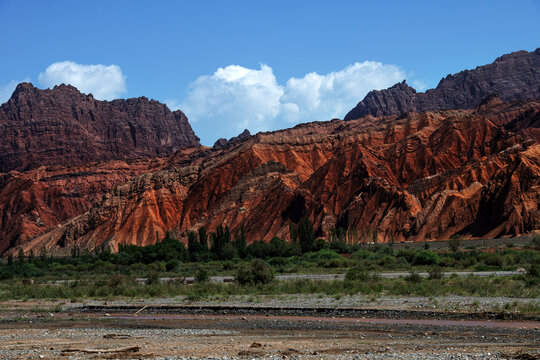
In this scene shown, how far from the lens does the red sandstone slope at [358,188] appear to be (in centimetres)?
9650

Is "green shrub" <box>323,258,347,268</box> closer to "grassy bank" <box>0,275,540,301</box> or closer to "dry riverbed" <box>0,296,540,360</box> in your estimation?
"grassy bank" <box>0,275,540,301</box>

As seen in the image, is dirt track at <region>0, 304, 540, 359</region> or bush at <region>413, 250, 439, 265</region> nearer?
dirt track at <region>0, 304, 540, 359</region>

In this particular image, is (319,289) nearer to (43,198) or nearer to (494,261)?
(494,261)

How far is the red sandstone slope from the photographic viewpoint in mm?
96500

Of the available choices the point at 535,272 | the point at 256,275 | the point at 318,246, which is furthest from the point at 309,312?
the point at 318,246

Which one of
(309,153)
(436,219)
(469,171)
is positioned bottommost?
(436,219)

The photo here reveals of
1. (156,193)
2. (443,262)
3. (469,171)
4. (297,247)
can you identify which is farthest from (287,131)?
(443,262)

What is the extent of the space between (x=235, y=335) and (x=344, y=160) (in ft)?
360

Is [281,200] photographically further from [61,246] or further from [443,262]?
[443,262]

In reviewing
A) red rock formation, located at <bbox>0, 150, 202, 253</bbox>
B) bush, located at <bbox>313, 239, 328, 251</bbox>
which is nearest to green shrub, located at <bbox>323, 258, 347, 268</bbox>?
A: bush, located at <bbox>313, 239, 328, 251</bbox>

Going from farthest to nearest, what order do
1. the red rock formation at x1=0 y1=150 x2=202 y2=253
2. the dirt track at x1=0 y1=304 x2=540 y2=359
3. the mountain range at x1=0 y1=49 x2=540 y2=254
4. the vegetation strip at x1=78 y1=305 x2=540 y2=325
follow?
the red rock formation at x1=0 y1=150 x2=202 y2=253, the mountain range at x1=0 y1=49 x2=540 y2=254, the vegetation strip at x1=78 y1=305 x2=540 y2=325, the dirt track at x1=0 y1=304 x2=540 y2=359

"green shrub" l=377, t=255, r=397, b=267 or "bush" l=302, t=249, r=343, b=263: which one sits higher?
"bush" l=302, t=249, r=343, b=263

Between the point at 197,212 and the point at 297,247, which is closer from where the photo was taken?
the point at 297,247

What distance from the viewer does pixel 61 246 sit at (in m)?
148
